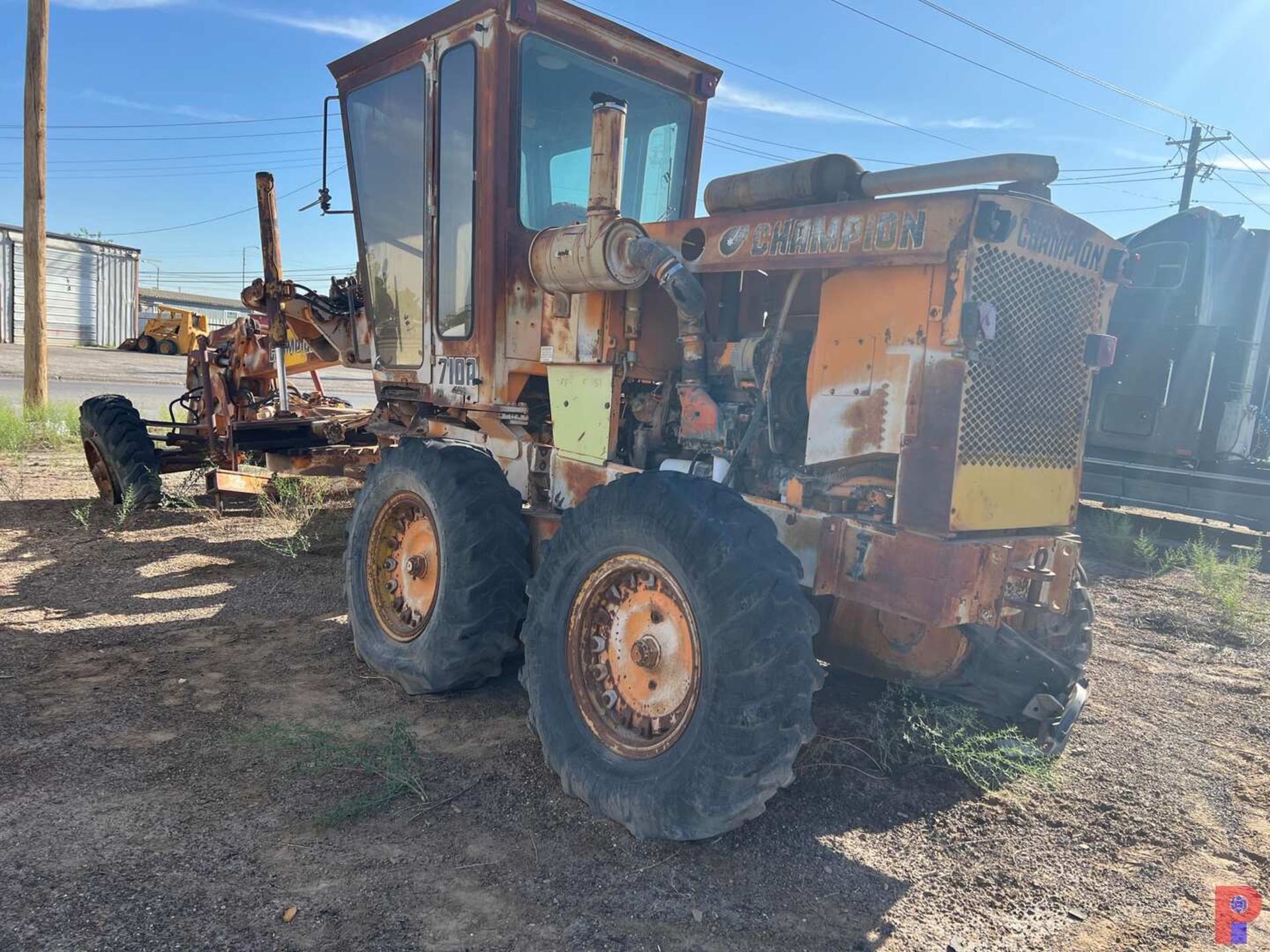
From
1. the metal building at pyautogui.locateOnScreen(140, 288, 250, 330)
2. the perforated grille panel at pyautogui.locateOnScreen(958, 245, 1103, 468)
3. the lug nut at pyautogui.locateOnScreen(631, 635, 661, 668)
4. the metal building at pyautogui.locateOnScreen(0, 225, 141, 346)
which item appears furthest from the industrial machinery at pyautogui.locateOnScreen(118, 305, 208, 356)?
the perforated grille panel at pyautogui.locateOnScreen(958, 245, 1103, 468)

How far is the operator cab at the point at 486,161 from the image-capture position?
442 centimetres

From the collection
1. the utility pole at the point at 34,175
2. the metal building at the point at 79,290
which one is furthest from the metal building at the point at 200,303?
the utility pole at the point at 34,175

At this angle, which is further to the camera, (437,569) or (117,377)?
(117,377)

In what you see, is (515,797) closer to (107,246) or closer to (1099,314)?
(1099,314)

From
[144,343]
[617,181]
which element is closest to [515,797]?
[617,181]

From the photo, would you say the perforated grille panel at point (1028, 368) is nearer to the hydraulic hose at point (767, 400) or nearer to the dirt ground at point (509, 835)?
the hydraulic hose at point (767, 400)

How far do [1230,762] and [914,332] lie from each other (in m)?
2.61

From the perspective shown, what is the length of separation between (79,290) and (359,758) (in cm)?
4141

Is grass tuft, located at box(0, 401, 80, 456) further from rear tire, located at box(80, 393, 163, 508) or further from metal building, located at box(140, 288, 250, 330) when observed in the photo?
metal building, located at box(140, 288, 250, 330)

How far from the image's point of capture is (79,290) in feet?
123

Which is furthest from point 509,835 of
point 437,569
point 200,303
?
point 200,303

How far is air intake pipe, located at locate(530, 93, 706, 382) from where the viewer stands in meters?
3.53

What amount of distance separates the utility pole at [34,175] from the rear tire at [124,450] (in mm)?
5008

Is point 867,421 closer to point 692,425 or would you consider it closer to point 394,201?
point 692,425
